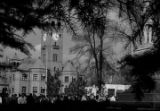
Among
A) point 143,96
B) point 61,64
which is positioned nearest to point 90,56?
point 143,96

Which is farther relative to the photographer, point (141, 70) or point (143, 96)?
point (143, 96)

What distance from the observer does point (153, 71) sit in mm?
3676

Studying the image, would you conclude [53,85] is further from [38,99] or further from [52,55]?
[38,99]

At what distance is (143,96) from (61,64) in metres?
111

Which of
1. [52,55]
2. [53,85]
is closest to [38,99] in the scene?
[53,85]

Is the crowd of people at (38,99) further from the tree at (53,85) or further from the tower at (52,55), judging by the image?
the tower at (52,55)

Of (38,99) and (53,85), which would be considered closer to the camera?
(38,99)

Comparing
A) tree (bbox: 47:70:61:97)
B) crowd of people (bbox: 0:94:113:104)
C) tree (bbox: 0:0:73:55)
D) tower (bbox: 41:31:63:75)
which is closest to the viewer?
tree (bbox: 0:0:73:55)

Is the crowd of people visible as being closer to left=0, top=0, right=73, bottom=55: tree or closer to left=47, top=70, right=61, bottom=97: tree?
left=0, top=0, right=73, bottom=55: tree

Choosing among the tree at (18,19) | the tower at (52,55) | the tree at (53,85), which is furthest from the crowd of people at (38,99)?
the tower at (52,55)

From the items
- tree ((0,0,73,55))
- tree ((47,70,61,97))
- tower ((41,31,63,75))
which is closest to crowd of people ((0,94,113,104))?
tree ((0,0,73,55))

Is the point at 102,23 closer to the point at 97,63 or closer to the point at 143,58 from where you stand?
the point at 143,58

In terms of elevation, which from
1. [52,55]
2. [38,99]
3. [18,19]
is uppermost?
[52,55]

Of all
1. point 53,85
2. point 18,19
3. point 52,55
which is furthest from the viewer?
point 52,55
